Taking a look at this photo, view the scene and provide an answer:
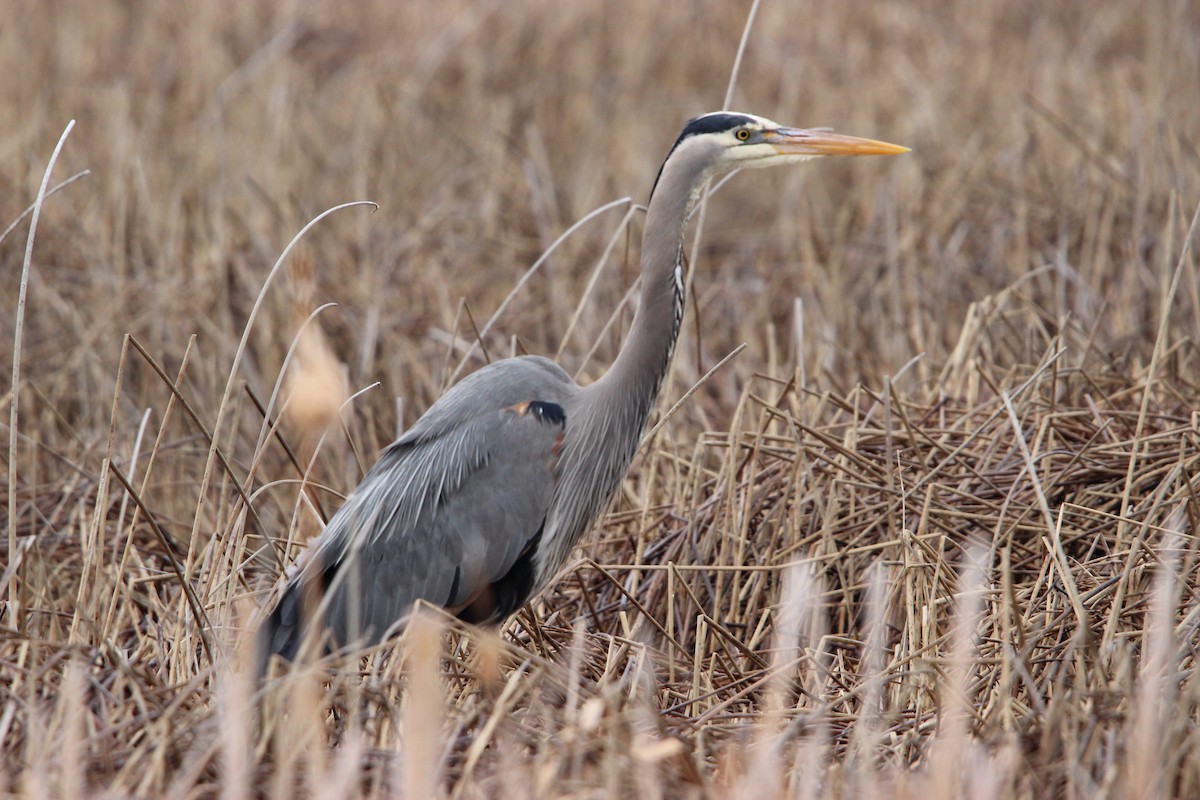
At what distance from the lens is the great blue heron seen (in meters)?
3.11

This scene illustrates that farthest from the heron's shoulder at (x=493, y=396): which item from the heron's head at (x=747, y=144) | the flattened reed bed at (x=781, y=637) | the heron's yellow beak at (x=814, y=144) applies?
the heron's yellow beak at (x=814, y=144)

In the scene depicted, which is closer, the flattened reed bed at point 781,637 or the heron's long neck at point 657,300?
the flattened reed bed at point 781,637

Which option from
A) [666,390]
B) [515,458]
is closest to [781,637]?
[515,458]

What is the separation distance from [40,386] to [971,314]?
3204mm

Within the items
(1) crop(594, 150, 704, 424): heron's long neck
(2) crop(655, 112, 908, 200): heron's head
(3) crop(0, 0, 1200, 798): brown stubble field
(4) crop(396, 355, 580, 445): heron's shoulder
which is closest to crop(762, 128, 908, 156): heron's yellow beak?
(2) crop(655, 112, 908, 200): heron's head

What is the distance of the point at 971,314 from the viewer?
3986 millimetres

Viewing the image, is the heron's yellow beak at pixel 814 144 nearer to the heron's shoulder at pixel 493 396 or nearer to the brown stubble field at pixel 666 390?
the brown stubble field at pixel 666 390

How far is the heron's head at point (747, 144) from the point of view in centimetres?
309

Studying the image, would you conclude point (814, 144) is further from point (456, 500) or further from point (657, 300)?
point (456, 500)

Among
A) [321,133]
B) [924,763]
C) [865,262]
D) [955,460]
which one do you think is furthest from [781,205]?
[924,763]

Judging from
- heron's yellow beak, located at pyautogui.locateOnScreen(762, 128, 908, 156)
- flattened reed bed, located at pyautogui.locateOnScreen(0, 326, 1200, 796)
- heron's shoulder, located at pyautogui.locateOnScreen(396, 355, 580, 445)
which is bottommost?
flattened reed bed, located at pyautogui.locateOnScreen(0, 326, 1200, 796)

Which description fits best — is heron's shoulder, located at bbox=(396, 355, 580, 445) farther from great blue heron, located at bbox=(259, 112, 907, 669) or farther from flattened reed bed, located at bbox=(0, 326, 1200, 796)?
flattened reed bed, located at bbox=(0, 326, 1200, 796)

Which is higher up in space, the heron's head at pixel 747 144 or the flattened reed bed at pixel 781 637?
the heron's head at pixel 747 144

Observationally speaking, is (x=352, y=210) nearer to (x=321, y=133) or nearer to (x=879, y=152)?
(x=321, y=133)
